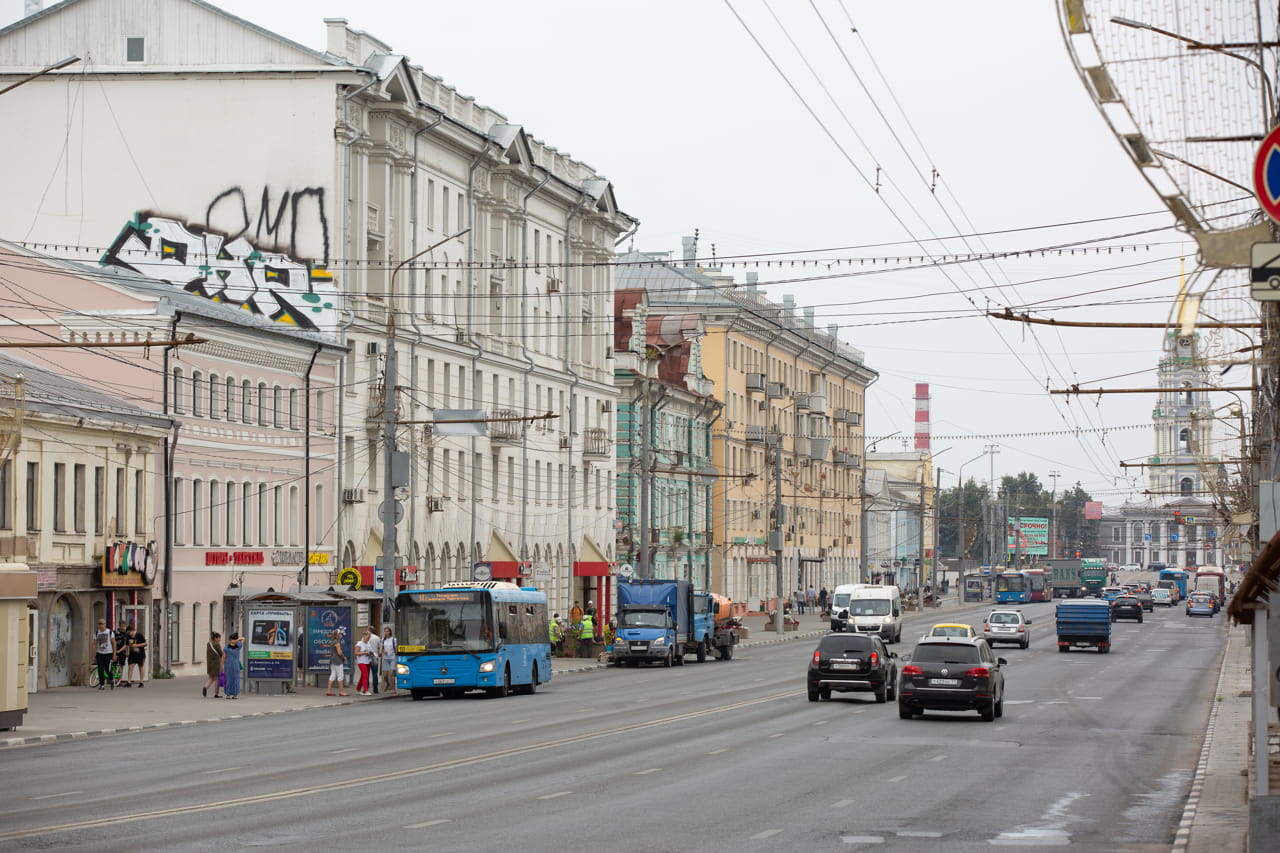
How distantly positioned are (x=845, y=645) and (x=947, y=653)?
5.93 meters

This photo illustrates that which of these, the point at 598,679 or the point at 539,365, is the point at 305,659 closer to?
the point at 598,679

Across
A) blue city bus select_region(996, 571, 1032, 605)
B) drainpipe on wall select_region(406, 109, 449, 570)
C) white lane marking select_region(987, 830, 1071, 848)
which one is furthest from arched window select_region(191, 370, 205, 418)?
blue city bus select_region(996, 571, 1032, 605)

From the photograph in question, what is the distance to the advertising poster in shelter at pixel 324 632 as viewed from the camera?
140 ft

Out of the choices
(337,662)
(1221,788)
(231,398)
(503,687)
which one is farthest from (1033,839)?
(231,398)

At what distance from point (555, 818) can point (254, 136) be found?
43.9 meters

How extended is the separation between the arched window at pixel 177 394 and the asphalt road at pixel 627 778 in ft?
40.6

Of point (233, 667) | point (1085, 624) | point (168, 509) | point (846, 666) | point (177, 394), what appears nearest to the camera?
point (846, 666)

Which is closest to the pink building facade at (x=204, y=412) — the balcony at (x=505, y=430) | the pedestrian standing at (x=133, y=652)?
the pedestrian standing at (x=133, y=652)

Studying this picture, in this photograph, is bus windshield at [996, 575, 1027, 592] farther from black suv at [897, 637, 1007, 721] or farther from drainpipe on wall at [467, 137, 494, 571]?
black suv at [897, 637, 1007, 721]

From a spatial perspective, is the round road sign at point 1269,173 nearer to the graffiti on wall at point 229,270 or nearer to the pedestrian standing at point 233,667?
the pedestrian standing at point 233,667

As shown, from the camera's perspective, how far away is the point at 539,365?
76500 millimetres

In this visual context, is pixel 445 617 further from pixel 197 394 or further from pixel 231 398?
pixel 231 398

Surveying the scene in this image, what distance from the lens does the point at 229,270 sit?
57812 millimetres

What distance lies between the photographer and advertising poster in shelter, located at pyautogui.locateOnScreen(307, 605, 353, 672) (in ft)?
140
